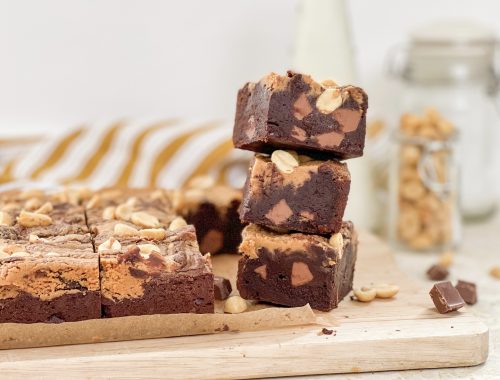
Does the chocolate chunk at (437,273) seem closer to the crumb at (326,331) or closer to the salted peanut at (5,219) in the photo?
the crumb at (326,331)

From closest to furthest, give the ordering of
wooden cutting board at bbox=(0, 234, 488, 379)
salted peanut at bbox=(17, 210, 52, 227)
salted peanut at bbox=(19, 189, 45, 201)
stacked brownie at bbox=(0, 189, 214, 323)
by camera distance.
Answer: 1. wooden cutting board at bbox=(0, 234, 488, 379)
2. stacked brownie at bbox=(0, 189, 214, 323)
3. salted peanut at bbox=(17, 210, 52, 227)
4. salted peanut at bbox=(19, 189, 45, 201)

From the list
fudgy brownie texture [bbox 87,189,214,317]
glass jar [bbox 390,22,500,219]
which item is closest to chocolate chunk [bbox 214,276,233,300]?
fudgy brownie texture [bbox 87,189,214,317]

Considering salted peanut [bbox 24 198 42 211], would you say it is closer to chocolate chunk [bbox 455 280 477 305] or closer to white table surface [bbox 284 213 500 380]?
white table surface [bbox 284 213 500 380]

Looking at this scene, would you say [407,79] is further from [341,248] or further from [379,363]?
[379,363]

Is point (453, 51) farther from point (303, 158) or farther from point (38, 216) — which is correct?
point (38, 216)

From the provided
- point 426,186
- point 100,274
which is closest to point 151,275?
point 100,274

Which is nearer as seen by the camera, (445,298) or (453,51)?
(445,298)

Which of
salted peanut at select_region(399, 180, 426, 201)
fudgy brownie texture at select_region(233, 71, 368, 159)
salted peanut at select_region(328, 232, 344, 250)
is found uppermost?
fudgy brownie texture at select_region(233, 71, 368, 159)
